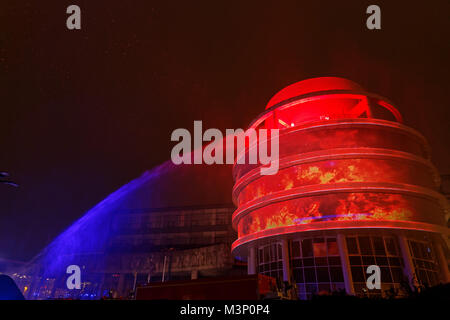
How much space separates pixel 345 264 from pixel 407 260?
600 centimetres

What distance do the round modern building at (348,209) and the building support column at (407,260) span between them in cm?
9

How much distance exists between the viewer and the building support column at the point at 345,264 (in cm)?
2555

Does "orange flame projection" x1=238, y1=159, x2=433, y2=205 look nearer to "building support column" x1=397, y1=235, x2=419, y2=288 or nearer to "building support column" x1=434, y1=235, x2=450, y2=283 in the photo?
"building support column" x1=397, y1=235, x2=419, y2=288

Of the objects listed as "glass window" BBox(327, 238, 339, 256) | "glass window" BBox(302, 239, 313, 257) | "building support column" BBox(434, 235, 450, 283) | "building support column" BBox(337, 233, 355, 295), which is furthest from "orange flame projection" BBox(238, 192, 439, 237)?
"building support column" BBox(434, 235, 450, 283)

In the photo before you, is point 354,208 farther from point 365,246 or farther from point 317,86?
point 317,86

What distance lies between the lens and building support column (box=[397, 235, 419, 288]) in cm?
2620

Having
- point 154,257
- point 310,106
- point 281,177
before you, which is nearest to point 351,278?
point 281,177

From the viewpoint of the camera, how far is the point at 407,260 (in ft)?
87.6

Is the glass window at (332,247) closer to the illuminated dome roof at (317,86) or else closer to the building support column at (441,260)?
the building support column at (441,260)

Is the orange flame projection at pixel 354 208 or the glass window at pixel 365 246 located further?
the glass window at pixel 365 246

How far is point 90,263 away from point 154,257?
16.9m

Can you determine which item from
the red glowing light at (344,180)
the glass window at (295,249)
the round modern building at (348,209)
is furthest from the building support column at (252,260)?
the glass window at (295,249)

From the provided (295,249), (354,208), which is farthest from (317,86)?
(295,249)
